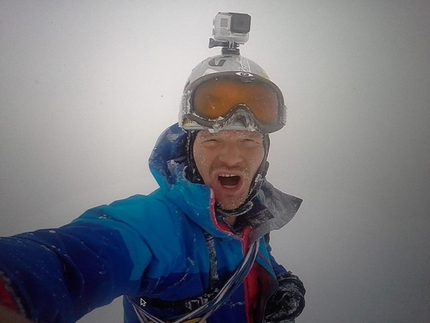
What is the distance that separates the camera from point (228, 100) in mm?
1487

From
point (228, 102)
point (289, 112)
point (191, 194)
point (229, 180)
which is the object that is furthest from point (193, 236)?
point (289, 112)

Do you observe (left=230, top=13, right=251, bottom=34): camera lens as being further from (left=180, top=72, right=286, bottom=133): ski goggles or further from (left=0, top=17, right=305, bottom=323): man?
(left=180, top=72, right=286, bottom=133): ski goggles

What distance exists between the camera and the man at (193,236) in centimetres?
81

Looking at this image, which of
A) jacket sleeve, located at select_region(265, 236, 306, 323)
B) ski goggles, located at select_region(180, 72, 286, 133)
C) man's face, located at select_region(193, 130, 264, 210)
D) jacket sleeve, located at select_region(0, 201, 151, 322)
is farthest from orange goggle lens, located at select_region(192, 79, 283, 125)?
jacket sleeve, located at select_region(265, 236, 306, 323)

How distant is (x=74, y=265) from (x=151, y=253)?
345 millimetres

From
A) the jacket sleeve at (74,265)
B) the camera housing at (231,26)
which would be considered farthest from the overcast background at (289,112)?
the jacket sleeve at (74,265)

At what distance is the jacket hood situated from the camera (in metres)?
1.25

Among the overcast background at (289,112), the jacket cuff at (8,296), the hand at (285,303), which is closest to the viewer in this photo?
the jacket cuff at (8,296)

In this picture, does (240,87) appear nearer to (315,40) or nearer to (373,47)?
(315,40)

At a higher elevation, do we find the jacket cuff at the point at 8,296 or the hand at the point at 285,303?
the jacket cuff at the point at 8,296

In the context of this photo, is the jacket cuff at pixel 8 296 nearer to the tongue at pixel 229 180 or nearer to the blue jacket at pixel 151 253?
the blue jacket at pixel 151 253

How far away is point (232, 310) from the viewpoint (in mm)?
1422

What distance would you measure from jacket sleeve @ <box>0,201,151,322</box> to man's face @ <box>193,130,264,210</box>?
1.58 ft

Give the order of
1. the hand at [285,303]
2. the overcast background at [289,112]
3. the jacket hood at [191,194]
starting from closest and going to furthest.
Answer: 1. the jacket hood at [191,194]
2. the hand at [285,303]
3. the overcast background at [289,112]
